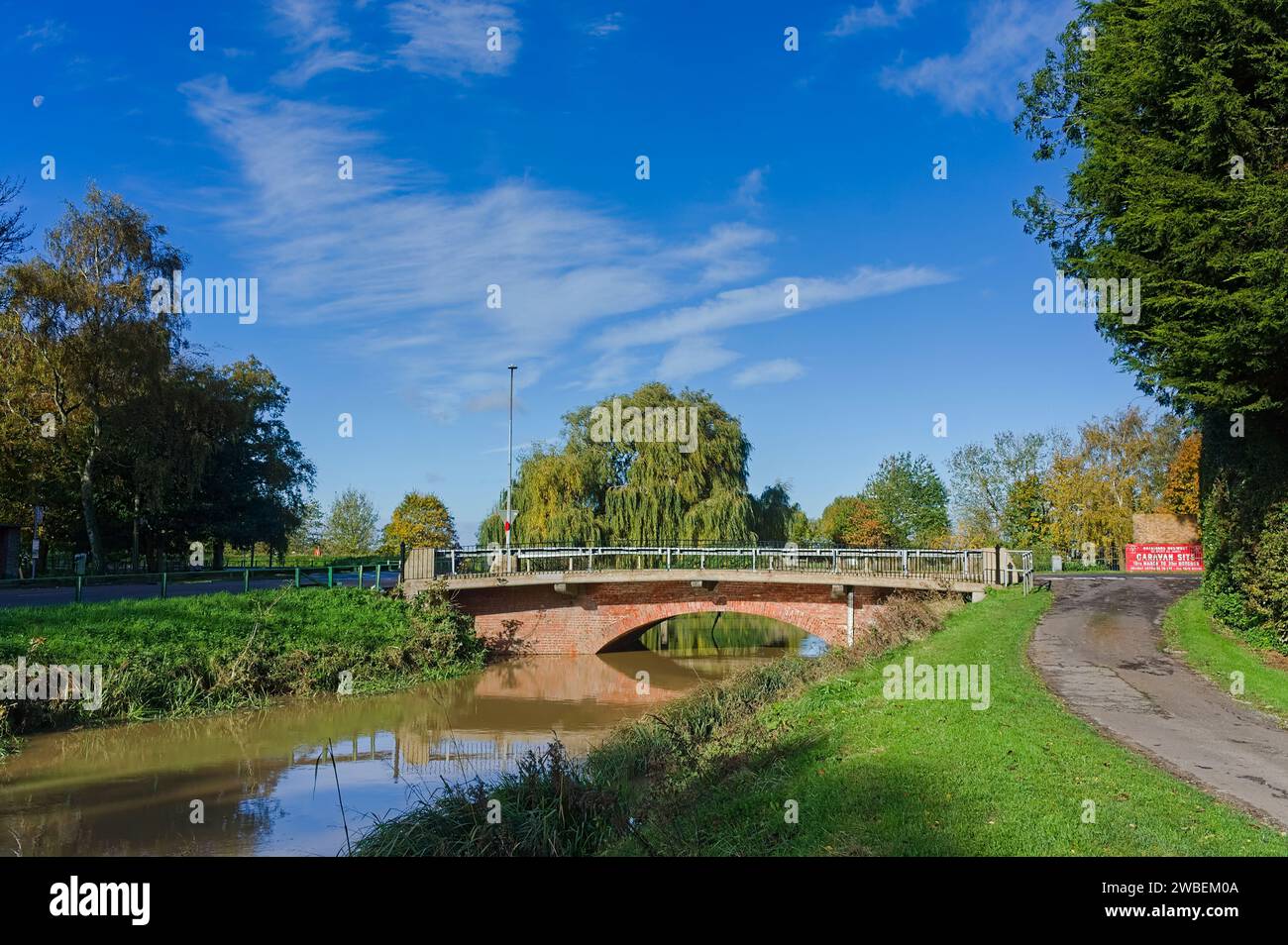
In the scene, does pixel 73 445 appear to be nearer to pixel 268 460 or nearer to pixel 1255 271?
pixel 268 460

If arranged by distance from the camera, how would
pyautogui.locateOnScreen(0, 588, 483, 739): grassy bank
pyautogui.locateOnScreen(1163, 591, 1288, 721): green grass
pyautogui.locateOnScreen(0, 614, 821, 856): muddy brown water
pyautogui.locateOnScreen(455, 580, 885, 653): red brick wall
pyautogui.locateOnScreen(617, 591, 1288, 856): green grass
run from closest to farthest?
pyautogui.locateOnScreen(617, 591, 1288, 856): green grass → pyautogui.locateOnScreen(0, 614, 821, 856): muddy brown water → pyautogui.locateOnScreen(1163, 591, 1288, 721): green grass → pyautogui.locateOnScreen(0, 588, 483, 739): grassy bank → pyautogui.locateOnScreen(455, 580, 885, 653): red brick wall

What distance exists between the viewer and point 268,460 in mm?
42750

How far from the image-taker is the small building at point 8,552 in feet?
99.0

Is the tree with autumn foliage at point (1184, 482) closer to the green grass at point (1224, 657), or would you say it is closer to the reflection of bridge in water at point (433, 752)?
the green grass at point (1224, 657)

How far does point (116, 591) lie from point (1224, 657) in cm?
2765

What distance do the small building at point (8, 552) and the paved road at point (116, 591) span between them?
511cm

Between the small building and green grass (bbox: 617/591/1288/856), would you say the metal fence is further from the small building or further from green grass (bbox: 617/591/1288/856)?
green grass (bbox: 617/591/1288/856)

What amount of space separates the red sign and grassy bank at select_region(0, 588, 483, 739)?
27749 mm

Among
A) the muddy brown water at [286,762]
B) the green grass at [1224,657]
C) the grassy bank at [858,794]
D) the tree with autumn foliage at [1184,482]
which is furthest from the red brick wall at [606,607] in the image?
the tree with autumn foliage at [1184,482]

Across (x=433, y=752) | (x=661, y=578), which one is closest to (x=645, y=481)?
(x=661, y=578)

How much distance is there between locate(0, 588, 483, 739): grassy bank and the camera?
18.3 m

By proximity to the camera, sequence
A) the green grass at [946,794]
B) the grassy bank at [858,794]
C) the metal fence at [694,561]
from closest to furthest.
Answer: the green grass at [946,794] → the grassy bank at [858,794] → the metal fence at [694,561]

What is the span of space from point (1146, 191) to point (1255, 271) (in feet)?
9.45

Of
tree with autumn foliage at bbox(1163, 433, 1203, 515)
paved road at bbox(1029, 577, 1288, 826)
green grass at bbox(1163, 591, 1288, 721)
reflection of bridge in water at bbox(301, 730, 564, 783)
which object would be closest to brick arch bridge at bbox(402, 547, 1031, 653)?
paved road at bbox(1029, 577, 1288, 826)
